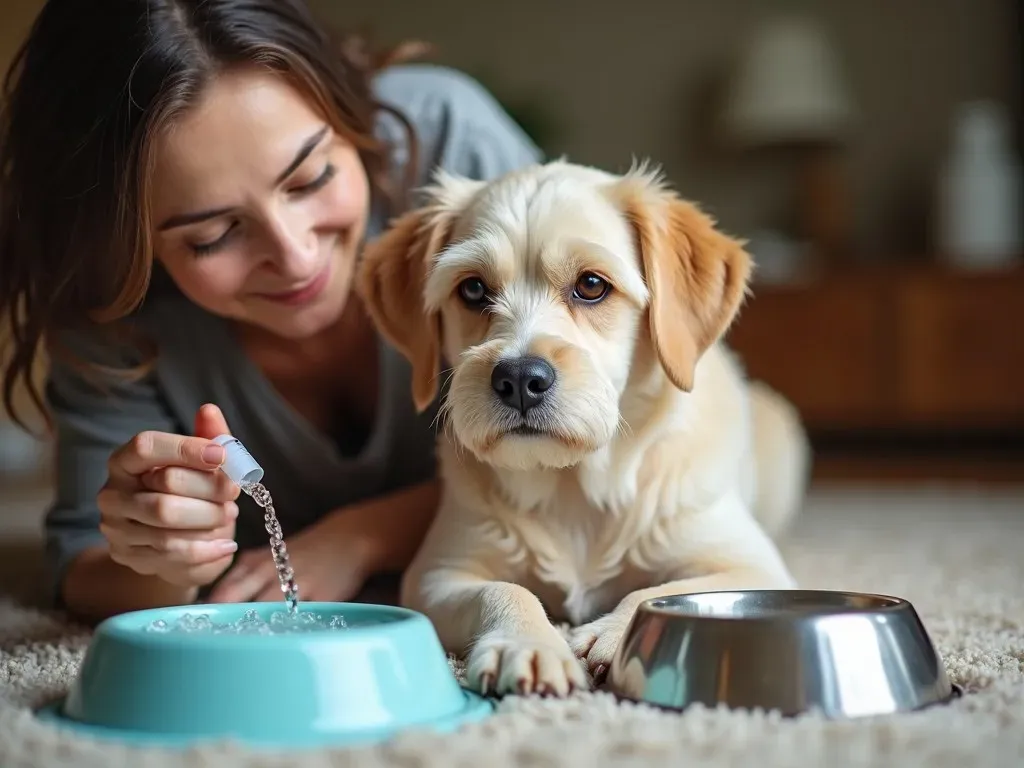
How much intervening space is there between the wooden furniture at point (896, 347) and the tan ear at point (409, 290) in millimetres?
3256

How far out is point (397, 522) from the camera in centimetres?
210

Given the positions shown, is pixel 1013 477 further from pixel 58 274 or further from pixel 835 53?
pixel 58 274

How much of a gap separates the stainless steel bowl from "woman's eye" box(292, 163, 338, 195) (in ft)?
3.16

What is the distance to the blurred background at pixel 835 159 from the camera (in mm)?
4973

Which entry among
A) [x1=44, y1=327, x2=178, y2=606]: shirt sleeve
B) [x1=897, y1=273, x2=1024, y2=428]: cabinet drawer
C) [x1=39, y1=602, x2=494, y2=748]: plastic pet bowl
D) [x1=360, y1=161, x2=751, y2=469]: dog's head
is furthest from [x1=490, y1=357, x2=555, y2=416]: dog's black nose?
[x1=897, y1=273, x2=1024, y2=428]: cabinet drawer

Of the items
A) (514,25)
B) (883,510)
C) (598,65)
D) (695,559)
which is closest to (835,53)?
(598,65)

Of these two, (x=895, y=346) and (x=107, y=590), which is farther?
(x=895, y=346)

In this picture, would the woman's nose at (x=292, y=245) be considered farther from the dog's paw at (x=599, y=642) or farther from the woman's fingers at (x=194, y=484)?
the dog's paw at (x=599, y=642)

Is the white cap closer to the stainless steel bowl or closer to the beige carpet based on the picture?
the beige carpet

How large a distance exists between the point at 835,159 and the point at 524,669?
501cm

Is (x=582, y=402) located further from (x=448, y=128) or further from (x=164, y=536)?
(x=448, y=128)

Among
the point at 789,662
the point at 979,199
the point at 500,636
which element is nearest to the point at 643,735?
the point at 789,662

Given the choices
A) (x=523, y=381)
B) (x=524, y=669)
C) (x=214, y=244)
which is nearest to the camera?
(x=524, y=669)

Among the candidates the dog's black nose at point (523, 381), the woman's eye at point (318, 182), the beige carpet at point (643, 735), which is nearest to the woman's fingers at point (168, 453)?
the beige carpet at point (643, 735)
